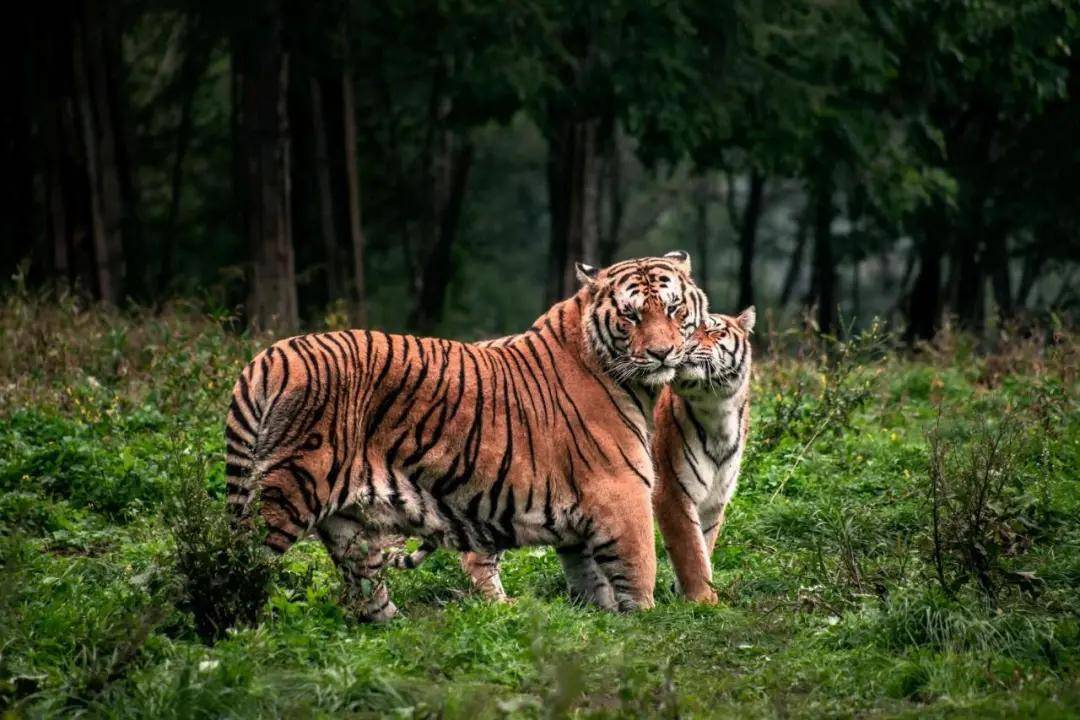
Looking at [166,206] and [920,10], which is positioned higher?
[920,10]

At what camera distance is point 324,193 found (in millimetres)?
18031

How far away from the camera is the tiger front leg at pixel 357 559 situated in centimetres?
688

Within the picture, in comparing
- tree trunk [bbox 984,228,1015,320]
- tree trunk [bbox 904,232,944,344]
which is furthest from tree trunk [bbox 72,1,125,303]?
tree trunk [bbox 984,228,1015,320]

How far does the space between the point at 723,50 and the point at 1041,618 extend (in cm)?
1000

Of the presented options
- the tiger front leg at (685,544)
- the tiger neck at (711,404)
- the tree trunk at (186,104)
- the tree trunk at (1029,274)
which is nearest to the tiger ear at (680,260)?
the tiger neck at (711,404)

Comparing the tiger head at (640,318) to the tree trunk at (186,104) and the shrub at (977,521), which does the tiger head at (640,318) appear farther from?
A: the tree trunk at (186,104)

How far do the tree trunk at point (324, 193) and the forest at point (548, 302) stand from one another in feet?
0.16

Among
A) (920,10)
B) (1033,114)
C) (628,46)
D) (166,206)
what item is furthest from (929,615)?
(166,206)

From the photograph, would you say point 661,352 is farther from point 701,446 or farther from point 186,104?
point 186,104

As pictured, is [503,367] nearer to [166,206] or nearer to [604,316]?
[604,316]

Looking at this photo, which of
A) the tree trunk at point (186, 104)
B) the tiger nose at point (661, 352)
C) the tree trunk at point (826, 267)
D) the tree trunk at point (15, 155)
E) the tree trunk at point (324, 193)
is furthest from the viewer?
the tree trunk at point (826, 267)

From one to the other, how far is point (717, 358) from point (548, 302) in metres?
11.4

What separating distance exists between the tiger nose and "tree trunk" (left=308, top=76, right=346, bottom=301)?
1098cm

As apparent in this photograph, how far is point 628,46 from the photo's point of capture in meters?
15.3
